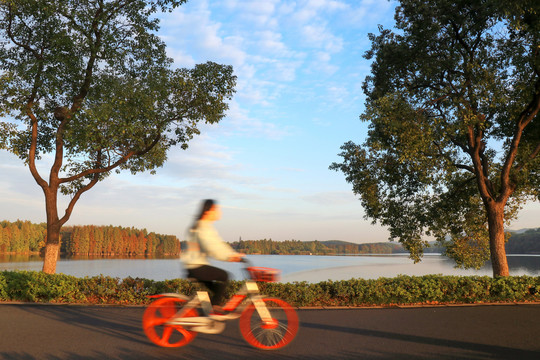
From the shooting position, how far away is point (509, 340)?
6551mm

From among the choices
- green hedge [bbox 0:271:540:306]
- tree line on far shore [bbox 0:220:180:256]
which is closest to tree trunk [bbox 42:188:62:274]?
green hedge [bbox 0:271:540:306]

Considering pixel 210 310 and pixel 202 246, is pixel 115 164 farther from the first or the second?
pixel 210 310

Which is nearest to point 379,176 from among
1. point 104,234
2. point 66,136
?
point 66,136

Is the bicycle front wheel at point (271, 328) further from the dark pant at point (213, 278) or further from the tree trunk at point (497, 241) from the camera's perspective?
the tree trunk at point (497, 241)

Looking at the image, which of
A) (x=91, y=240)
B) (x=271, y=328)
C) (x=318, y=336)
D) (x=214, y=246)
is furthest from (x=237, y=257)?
(x=91, y=240)

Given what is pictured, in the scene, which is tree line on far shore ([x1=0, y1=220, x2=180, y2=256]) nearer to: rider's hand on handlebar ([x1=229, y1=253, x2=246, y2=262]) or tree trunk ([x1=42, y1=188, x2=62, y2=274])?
tree trunk ([x1=42, y1=188, x2=62, y2=274])

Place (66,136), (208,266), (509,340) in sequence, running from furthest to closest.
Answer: (66,136) < (509,340) < (208,266)

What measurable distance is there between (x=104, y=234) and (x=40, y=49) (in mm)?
111668

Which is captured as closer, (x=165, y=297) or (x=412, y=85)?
(x=165, y=297)

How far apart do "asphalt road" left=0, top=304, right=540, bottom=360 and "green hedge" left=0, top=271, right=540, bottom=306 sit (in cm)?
81

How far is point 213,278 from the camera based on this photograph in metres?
5.69

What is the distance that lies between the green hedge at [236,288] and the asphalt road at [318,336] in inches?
32.0

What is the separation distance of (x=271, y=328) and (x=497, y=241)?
11.2 m

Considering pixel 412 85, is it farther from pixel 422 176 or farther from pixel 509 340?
pixel 509 340
